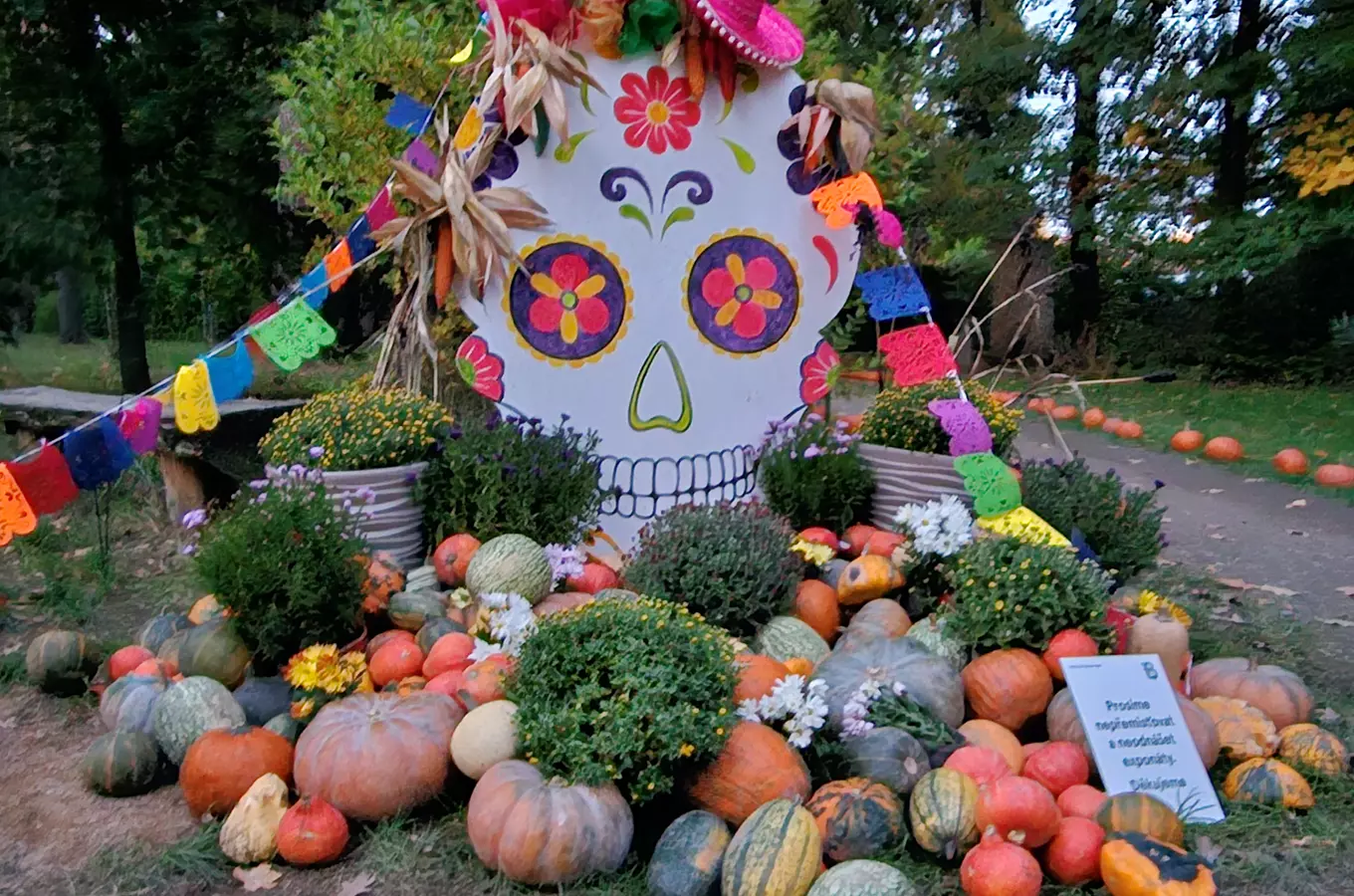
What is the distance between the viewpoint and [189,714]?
3482mm

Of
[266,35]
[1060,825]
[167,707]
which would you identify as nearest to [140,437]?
[167,707]

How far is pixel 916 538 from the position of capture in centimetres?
425

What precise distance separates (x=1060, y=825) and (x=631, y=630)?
1.30 metres

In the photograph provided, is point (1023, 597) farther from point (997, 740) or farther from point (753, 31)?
point (753, 31)

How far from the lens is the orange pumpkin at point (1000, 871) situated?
2707mm

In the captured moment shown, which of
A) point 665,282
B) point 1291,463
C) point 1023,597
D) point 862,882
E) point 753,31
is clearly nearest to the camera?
point 862,882

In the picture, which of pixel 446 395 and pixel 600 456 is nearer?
pixel 600 456

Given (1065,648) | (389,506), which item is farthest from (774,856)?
(389,506)

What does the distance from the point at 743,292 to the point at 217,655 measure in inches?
113

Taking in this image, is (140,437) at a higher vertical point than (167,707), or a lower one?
higher

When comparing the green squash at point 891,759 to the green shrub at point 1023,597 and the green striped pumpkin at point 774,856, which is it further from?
the green shrub at point 1023,597

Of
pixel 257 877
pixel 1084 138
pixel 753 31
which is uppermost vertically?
pixel 1084 138

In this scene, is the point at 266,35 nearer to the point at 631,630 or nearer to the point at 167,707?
the point at 167,707

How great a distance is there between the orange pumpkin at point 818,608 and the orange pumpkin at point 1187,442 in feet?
23.8
